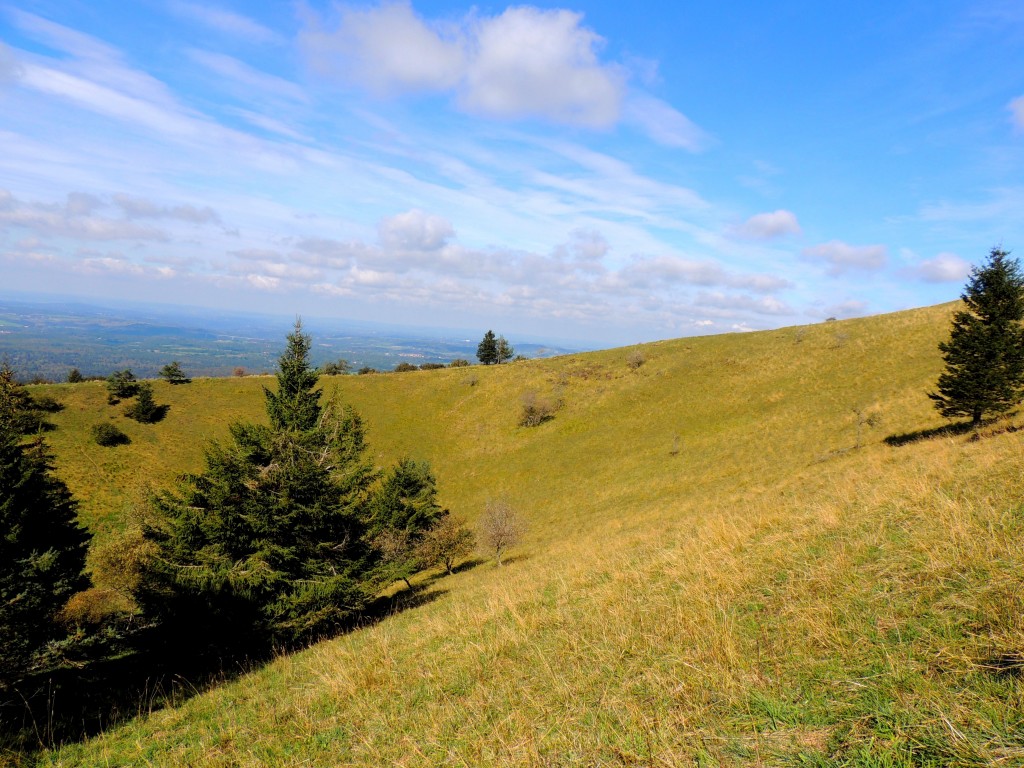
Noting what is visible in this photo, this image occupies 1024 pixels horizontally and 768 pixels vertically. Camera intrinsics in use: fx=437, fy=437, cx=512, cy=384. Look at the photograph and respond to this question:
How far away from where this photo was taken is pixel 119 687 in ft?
44.0

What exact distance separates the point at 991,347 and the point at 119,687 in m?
37.7

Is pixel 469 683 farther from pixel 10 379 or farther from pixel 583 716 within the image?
pixel 10 379

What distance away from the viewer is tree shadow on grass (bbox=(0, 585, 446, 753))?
7.10 m

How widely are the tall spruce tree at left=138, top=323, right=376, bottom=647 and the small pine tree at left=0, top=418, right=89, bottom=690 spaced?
3.13m

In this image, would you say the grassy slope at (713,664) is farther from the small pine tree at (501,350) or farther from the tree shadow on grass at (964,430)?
the small pine tree at (501,350)

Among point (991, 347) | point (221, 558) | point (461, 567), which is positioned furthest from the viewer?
point (461, 567)

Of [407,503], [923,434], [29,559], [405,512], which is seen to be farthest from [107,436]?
[923,434]

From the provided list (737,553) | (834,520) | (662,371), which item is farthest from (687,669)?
(662,371)

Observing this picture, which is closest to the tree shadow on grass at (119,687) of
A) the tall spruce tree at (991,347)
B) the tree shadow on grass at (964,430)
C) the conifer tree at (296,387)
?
the conifer tree at (296,387)

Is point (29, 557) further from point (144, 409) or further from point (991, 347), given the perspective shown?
point (144, 409)

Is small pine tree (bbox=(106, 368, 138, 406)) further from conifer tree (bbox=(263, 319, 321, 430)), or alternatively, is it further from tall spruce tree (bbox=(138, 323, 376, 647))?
tall spruce tree (bbox=(138, 323, 376, 647))

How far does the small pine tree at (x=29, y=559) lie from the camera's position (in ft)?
45.6

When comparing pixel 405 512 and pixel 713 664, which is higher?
pixel 713 664

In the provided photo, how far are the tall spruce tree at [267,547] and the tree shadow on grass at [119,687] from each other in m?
0.82
